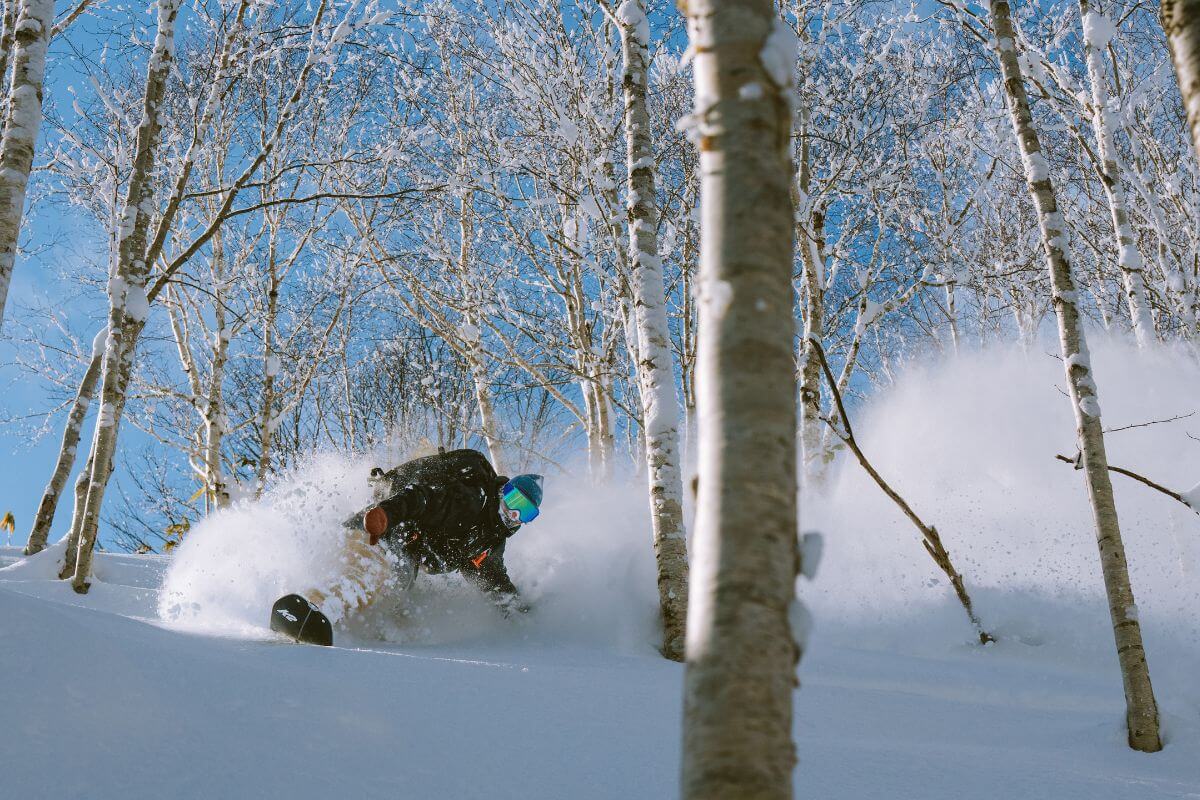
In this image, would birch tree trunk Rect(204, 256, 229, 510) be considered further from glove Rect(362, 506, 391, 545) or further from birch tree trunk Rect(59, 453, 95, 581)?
glove Rect(362, 506, 391, 545)

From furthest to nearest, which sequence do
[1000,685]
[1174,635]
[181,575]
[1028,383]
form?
[1028,383] < [181,575] < [1174,635] < [1000,685]

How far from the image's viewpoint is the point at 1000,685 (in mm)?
4316

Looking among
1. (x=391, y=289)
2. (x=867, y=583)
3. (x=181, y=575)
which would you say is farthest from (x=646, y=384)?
(x=391, y=289)

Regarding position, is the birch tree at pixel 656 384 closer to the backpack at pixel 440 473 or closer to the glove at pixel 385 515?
the backpack at pixel 440 473

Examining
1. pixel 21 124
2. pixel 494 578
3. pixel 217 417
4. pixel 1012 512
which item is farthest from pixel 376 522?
pixel 217 417

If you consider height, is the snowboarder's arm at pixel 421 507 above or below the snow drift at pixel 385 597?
above

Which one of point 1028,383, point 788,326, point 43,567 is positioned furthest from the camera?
point 1028,383

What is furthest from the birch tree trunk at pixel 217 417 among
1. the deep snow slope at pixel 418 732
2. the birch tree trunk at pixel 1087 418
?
the birch tree trunk at pixel 1087 418

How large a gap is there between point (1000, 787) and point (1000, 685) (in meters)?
2.16

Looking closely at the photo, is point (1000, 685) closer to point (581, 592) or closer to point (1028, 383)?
point (581, 592)

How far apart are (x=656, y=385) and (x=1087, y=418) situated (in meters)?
2.34

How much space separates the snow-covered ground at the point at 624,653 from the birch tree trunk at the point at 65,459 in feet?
2.23

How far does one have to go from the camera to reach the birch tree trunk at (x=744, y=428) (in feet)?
2.99

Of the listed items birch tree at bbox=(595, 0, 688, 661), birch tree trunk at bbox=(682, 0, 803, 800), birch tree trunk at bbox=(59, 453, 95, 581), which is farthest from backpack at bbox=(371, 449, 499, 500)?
birch tree trunk at bbox=(682, 0, 803, 800)
